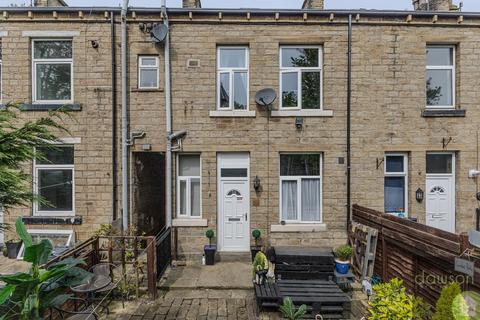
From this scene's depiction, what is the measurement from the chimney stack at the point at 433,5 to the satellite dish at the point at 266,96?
5.90 metres

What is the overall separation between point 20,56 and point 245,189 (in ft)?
24.2

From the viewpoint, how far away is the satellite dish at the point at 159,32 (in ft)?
24.3

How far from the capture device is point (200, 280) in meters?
6.29

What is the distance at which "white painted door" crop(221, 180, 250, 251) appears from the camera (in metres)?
7.80

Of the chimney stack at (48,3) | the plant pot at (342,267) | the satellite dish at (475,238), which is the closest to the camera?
the satellite dish at (475,238)

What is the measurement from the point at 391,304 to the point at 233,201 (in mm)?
4828

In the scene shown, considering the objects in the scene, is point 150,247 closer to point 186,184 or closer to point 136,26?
point 186,184

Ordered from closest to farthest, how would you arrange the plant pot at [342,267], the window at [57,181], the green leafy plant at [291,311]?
the green leafy plant at [291,311]
the plant pot at [342,267]
the window at [57,181]

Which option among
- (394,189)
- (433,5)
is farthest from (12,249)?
(433,5)

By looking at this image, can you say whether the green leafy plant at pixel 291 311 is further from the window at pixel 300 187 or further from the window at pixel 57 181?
the window at pixel 57 181

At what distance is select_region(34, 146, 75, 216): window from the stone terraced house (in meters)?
0.03

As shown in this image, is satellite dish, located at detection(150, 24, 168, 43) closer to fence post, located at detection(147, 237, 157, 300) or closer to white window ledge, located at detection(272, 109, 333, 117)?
white window ledge, located at detection(272, 109, 333, 117)

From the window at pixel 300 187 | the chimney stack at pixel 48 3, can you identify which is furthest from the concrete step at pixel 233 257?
the chimney stack at pixel 48 3

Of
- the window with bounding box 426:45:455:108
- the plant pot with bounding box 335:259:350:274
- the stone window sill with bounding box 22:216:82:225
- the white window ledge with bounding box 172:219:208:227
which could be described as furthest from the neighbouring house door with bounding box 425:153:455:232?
the stone window sill with bounding box 22:216:82:225
